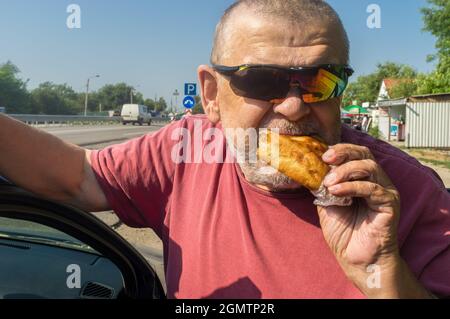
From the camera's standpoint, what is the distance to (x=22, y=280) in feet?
7.06

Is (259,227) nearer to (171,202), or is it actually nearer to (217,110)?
(171,202)

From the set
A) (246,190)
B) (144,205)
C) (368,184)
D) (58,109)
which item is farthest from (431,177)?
(58,109)

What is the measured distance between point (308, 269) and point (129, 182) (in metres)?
0.87

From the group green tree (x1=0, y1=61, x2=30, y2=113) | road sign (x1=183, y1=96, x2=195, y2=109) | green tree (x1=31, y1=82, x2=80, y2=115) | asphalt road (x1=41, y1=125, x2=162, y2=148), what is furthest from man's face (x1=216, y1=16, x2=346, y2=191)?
green tree (x1=31, y1=82, x2=80, y2=115)

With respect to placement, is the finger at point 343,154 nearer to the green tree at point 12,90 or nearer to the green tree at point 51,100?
the green tree at point 12,90

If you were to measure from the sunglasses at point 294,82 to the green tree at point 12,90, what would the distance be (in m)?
41.6

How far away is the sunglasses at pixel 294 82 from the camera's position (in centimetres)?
182

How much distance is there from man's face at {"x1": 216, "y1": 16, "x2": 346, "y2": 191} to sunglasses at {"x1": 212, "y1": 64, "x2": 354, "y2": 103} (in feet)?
0.08

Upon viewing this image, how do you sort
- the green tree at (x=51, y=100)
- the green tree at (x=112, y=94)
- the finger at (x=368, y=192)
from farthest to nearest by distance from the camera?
the green tree at (x=112, y=94) < the green tree at (x=51, y=100) < the finger at (x=368, y=192)

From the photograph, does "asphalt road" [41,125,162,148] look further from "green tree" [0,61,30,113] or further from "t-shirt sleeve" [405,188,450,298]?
"t-shirt sleeve" [405,188,450,298]

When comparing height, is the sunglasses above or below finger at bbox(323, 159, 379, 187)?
above

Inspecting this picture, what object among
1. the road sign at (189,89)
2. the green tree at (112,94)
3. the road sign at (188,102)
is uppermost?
the green tree at (112,94)

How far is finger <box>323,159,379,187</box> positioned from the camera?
1547 mm

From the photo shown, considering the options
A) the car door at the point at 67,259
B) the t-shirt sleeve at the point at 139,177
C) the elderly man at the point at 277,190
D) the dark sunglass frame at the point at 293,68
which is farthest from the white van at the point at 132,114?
the dark sunglass frame at the point at 293,68
